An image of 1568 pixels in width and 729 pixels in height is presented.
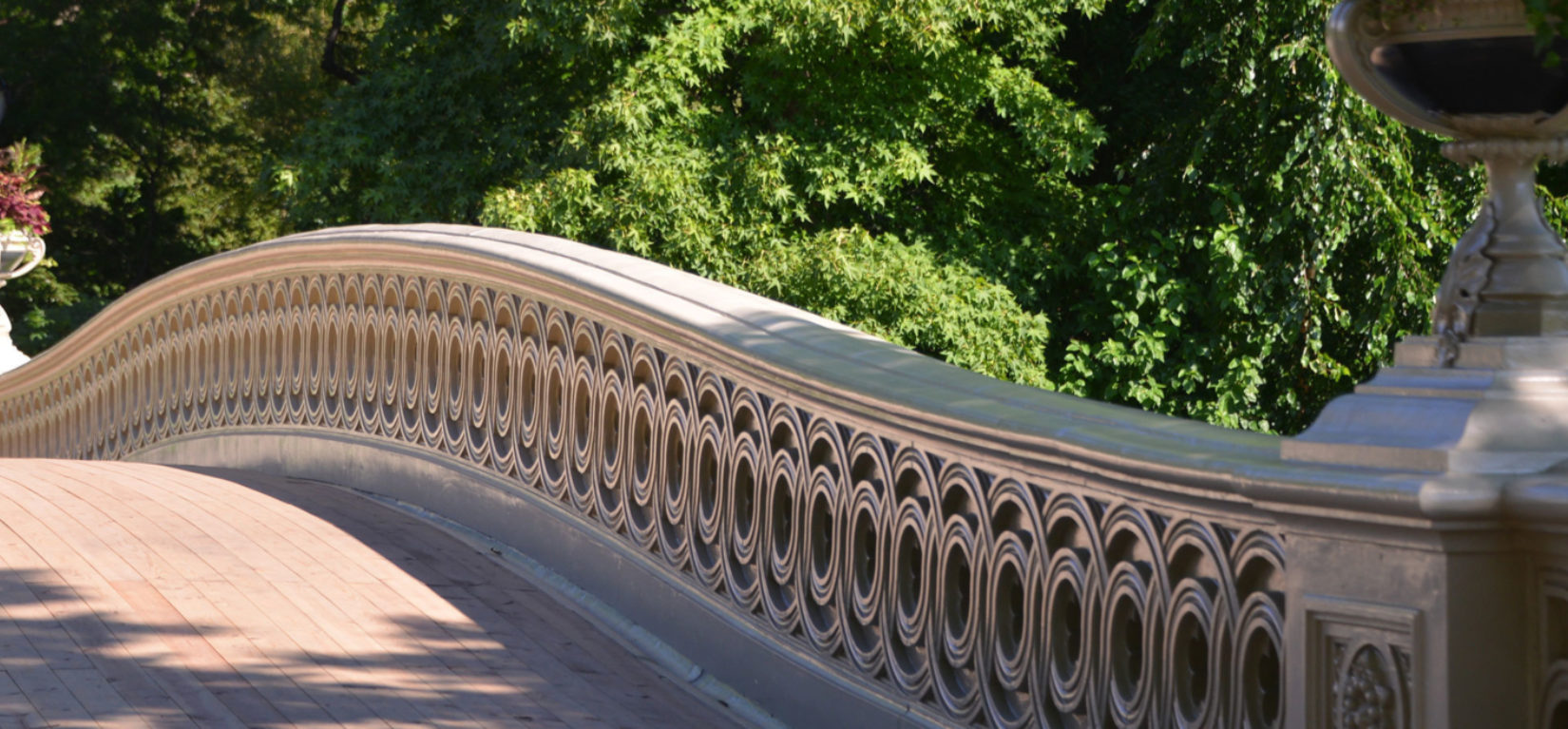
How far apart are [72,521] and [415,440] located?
4.79 feet

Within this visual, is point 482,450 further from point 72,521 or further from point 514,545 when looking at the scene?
point 72,521

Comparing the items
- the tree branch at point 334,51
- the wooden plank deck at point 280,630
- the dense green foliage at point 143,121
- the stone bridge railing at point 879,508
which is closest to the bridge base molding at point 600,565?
the stone bridge railing at point 879,508

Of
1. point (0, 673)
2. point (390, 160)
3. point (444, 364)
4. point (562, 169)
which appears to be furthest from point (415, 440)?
point (390, 160)

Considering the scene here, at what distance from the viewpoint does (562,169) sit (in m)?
14.6

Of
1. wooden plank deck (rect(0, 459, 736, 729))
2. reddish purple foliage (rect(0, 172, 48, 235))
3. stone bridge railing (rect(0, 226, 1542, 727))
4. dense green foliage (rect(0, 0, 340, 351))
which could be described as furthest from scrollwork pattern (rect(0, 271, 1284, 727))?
dense green foliage (rect(0, 0, 340, 351))

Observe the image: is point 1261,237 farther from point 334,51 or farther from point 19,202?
point 334,51

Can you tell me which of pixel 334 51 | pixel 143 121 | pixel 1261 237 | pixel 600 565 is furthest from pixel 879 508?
pixel 143 121

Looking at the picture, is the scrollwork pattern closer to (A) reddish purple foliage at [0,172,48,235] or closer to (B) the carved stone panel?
(B) the carved stone panel

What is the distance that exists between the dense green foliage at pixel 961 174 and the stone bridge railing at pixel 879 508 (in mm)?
6383

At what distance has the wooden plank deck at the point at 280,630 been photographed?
426 cm

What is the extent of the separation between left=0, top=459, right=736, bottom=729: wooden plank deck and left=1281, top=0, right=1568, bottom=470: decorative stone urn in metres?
2.42

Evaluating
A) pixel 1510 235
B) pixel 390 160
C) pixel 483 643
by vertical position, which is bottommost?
pixel 483 643

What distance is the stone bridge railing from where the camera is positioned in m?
2.47

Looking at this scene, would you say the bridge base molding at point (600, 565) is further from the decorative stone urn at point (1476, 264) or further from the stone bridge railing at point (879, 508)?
the decorative stone urn at point (1476, 264)
